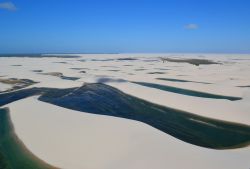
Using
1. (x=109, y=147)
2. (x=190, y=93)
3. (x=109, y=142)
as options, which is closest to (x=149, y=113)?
(x=109, y=142)

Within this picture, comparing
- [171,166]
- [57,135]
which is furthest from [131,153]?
[57,135]

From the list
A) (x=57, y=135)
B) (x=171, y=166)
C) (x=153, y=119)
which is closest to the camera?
(x=171, y=166)

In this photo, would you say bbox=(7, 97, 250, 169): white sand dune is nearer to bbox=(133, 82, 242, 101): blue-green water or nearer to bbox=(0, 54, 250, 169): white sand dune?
bbox=(0, 54, 250, 169): white sand dune

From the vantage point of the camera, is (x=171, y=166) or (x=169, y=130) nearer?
(x=171, y=166)

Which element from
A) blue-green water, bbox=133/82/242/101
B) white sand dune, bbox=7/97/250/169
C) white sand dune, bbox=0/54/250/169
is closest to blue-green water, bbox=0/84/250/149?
white sand dune, bbox=0/54/250/169

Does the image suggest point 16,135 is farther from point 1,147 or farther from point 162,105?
point 162,105

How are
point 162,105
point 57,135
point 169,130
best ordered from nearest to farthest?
point 57,135, point 169,130, point 162,105

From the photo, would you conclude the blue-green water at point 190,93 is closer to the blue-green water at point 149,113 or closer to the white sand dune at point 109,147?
the blue-green water at point 149,113

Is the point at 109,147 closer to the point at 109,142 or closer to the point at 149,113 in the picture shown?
the point at 109,142
